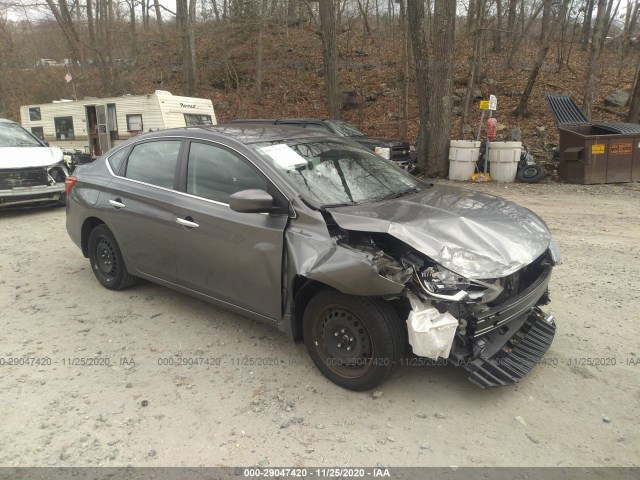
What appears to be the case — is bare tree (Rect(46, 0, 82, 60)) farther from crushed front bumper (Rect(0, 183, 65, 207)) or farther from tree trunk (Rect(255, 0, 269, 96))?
crushed front bumper (Rect(0, 183, 65, 207))

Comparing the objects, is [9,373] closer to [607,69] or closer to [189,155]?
[189,155]

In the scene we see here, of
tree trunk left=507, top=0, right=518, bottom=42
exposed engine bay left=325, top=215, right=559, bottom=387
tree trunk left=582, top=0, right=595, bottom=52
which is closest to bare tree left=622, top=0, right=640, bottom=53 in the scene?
tree trunk left=582, top=0, right=595, bottom=52

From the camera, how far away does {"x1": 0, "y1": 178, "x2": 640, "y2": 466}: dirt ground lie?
8.78 ft

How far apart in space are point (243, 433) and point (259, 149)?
2034 millimetres

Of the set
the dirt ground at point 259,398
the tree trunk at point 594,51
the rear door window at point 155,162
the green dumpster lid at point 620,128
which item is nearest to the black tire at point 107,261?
the dirt ground at point 259,398

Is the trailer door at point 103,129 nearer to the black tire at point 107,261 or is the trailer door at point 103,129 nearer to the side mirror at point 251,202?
the black tire at point 107,261

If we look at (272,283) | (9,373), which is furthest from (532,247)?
(9,373)

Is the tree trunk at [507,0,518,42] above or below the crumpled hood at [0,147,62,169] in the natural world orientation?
above

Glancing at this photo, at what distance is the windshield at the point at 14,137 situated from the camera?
9.55 meters

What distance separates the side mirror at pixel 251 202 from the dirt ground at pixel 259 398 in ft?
3.92

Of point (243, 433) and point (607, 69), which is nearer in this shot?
point (243, 433)

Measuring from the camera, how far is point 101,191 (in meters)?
4.79

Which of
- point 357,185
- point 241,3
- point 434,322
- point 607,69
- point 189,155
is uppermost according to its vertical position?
point 241,3

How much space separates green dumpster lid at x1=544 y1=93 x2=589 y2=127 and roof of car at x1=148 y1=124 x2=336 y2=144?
10.6 meters
